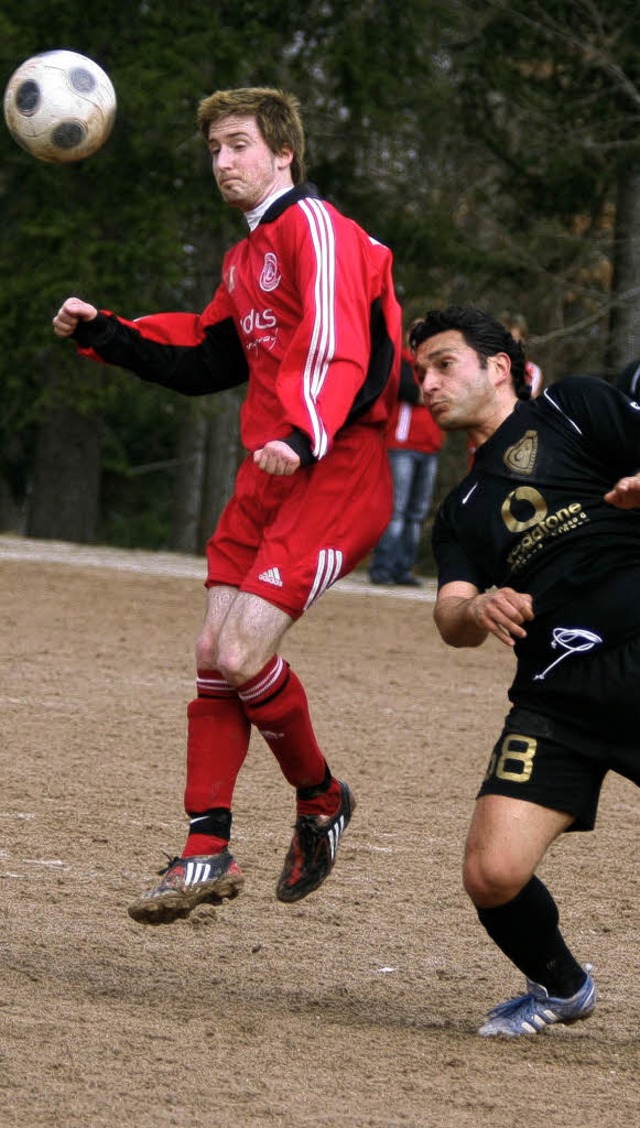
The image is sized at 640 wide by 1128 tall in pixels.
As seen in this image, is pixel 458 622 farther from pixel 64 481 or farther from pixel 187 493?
pixel 187 493

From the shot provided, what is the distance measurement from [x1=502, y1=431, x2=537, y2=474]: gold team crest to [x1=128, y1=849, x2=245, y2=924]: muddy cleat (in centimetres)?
130

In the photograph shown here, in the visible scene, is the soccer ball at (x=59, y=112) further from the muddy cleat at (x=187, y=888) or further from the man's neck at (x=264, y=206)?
the muddy cleat at (x=187, y=888)

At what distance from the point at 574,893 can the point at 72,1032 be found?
2.18m

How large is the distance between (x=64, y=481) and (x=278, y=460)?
Answer: 55.8ft

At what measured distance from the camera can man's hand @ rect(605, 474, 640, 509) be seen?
4.03m

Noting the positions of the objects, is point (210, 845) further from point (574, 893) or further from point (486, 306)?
point (486, 306)

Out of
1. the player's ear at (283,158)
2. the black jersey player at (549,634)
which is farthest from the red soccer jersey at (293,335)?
the black jersey player at (549,634)

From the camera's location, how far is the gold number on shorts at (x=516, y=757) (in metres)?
4.27

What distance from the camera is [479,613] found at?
4.08 metres

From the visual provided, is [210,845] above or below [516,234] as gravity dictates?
below

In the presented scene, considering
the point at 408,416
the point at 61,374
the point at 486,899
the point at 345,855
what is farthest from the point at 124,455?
the point at 486,899

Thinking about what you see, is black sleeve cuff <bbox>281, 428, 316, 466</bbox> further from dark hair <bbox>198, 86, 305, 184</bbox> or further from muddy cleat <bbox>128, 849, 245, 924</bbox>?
muddy cleat <bbox>128, 849, 245, 924</bbox>

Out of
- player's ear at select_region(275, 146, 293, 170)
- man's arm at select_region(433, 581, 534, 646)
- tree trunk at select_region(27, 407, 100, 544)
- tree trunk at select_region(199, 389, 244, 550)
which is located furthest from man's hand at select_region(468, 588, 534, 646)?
tree trunk at select_region(199, 389, 244, 550)

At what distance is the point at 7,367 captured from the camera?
20.0 m
